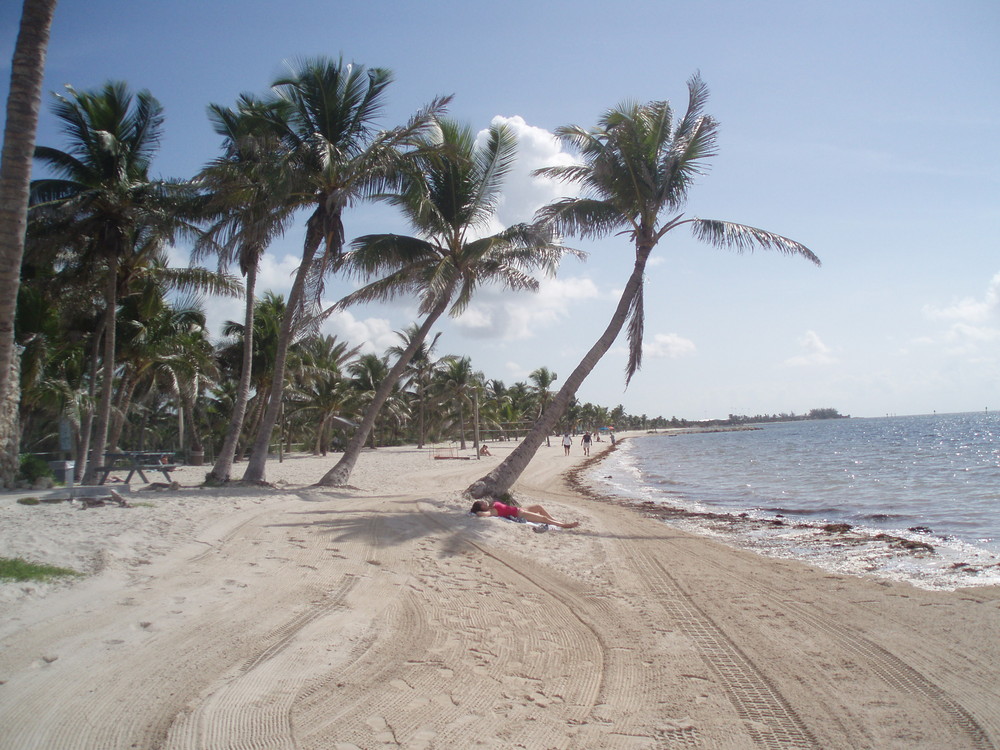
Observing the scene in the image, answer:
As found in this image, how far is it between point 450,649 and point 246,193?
12.2 meters

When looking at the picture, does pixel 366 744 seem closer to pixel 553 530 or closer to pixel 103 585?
pixel 103 585

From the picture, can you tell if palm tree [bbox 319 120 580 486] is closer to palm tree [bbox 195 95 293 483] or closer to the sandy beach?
palm tree [bbox 195 95 293 483]

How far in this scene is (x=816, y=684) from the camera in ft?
14.0

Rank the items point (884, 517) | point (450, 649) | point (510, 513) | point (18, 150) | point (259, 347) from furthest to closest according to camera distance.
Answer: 1. point (259, 347)
2. point (884, 517)
3. point (510, 513)
4. point (18, 150)
5. point (450, 649)

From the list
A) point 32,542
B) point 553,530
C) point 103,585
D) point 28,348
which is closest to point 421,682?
point 103,585

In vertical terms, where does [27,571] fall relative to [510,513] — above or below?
above

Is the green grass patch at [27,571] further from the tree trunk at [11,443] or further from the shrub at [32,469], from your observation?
the shrub at [32,469]

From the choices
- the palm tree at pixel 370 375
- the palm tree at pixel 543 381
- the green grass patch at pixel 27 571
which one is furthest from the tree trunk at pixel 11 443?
the palm tree at pixel 543 381

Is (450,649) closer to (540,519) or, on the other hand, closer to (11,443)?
(540,519)

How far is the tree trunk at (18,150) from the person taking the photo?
215 inches

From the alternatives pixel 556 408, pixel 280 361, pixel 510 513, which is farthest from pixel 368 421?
pixel 510 513

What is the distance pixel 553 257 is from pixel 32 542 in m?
12.0

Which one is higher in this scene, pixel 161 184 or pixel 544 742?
pixel 161 184

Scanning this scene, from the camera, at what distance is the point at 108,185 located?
14.7 m
